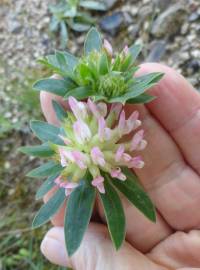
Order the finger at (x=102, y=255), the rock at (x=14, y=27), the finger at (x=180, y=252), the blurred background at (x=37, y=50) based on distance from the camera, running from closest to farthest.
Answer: the finger at (x=102, y=255)
the finger at (x=180, y=252)
the blurred background at (x=37, y=50)
the rock at (x=14, y=27)

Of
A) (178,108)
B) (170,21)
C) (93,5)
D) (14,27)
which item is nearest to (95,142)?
(178,108)

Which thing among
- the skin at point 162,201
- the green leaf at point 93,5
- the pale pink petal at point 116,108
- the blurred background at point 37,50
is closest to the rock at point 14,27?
the blurred background at point 37,50

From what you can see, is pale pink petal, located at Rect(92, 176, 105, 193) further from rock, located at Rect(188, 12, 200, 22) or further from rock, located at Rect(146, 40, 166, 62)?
rock, located at Rect(188, 12, 200, 22)

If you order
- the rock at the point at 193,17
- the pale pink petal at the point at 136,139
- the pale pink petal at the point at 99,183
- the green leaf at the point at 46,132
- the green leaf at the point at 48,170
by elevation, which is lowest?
the green leaf at the point at 48,170

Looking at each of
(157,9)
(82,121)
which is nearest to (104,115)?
(82,121)

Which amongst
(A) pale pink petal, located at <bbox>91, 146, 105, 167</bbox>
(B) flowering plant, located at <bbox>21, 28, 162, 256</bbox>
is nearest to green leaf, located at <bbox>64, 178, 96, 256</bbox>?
(B) flowering plant, located at <bbox>21, 28, 162, 256</bbox>

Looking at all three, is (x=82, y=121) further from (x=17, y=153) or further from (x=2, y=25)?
(x=2, y=25)

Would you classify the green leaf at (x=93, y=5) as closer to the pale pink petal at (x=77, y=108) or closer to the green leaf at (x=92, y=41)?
the green leaf at (x=92, y=41)

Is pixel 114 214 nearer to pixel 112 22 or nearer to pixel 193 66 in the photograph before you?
pixel 193 66
